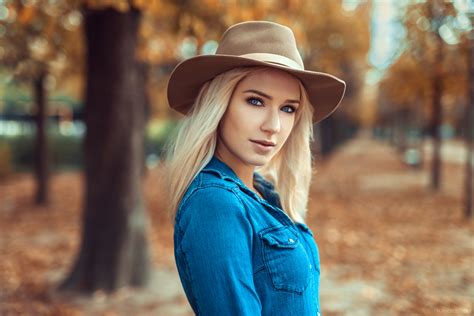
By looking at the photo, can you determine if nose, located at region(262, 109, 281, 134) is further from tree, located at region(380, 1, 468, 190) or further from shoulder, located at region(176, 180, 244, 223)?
tree, located at region(380, 1, 468, 190)

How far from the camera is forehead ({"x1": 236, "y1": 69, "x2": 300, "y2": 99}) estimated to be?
1.60 meters

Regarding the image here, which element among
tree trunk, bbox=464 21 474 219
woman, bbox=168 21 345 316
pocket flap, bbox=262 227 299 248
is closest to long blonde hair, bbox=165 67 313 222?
woman, bbox=168 21 345 316

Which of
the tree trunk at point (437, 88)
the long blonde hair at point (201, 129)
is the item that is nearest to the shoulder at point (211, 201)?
the long blonde hair at point (201, 129)

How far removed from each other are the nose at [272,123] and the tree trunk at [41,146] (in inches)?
416

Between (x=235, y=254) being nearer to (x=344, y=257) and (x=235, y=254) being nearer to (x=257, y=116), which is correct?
(x=257, y=116)

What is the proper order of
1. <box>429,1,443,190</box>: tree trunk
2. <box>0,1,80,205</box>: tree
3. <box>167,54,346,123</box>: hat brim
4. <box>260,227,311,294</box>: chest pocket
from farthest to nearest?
<box>429,1,443,190</box>: tree trunk < <box>0,1,80,205</box>: tree < <box>167,54,346,123</box>: hat brim < <box>260,227,311,294</box>: chest pocket

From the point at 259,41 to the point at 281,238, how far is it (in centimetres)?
70

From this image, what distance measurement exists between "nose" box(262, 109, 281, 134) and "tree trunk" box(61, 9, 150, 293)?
Result: 3.85 meters

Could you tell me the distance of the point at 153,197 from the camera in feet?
43.3

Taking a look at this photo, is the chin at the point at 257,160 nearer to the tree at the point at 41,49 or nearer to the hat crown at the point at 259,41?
the hat crown at the point at 259,41

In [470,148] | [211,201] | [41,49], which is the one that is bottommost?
[470,148]

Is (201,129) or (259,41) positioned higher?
(259,41)

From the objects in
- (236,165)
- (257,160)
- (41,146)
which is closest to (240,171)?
(236,165)

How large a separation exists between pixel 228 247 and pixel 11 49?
779cm
